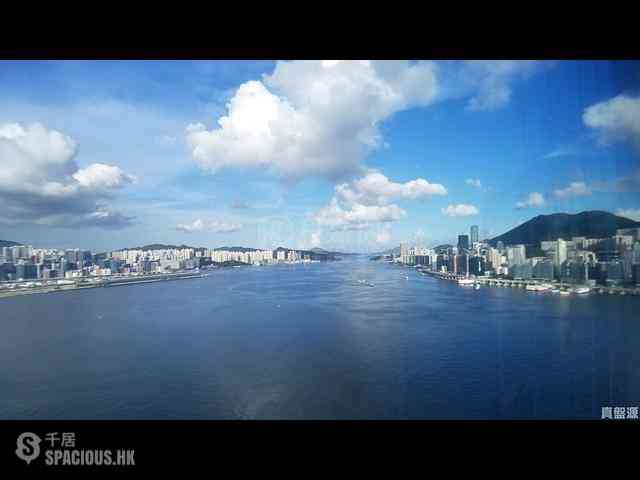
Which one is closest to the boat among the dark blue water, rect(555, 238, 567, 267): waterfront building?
the dark blue water

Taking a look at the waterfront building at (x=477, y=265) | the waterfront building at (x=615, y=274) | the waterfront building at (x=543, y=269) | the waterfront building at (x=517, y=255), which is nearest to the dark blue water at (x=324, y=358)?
the waterfront building at (x=615, y=274)

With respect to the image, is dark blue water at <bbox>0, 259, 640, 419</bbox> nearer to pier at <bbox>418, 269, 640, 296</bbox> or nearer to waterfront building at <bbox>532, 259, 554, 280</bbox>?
pier at <bbox>418, 269, 640, 296</bbox>

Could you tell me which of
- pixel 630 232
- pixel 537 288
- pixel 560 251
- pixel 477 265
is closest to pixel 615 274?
pixel 560 251

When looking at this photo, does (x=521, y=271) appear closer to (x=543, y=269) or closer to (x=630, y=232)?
(x=543, y=269)

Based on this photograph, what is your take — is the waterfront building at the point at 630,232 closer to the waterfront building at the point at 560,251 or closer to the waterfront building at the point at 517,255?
the waterfront building at the point at 560,251

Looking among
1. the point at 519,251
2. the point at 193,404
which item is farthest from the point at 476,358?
the point at 193,404

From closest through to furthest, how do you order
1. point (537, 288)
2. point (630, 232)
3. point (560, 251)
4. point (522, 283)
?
point (630, 232), point (560, 251), point (537, 288), point (522, 283)
